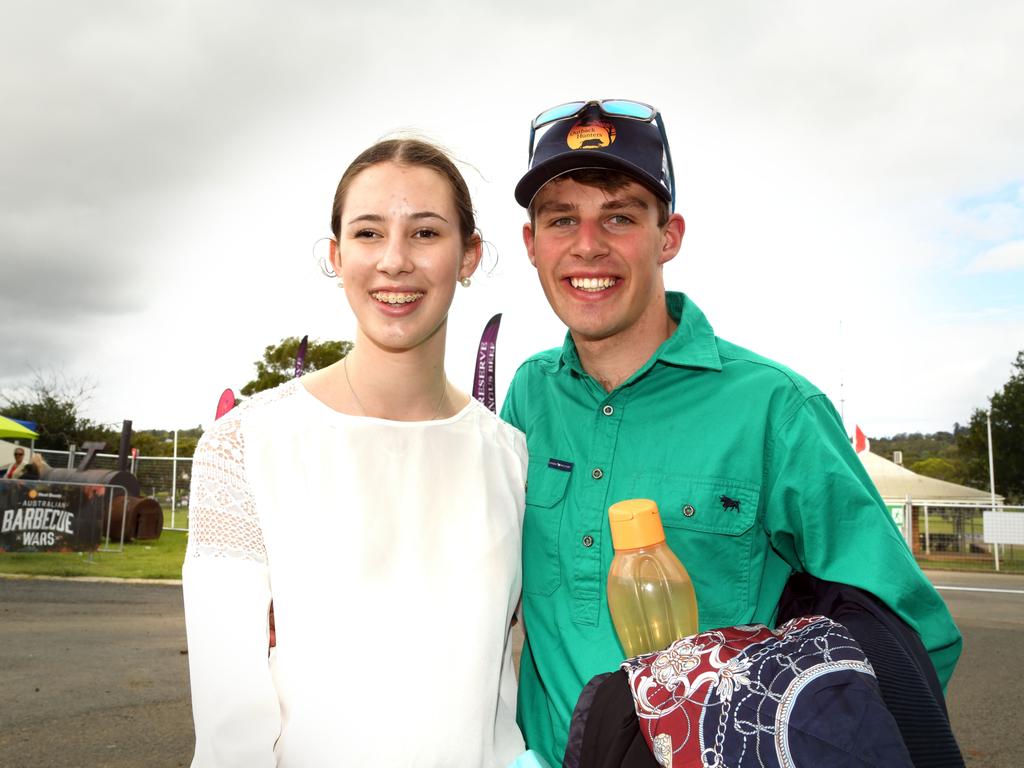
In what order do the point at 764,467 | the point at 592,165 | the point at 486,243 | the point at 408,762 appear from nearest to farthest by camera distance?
1. the point at 408,762
2. the point at 764,467
3. the point at 592,165
4. the point at 486,243

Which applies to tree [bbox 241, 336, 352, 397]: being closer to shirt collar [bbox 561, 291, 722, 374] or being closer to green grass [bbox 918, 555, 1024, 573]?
green grass [bbox 918, 555, 1024, 573]

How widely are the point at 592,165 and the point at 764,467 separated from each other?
104 centimetres

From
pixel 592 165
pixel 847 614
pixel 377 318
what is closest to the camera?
pixel 847 614

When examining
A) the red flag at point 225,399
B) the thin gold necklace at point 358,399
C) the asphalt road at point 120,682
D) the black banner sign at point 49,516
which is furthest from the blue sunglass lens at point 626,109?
the black banner sign at point 49,516

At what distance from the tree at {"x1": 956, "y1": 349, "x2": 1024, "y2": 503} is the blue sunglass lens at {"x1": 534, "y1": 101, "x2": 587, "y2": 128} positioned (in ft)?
155

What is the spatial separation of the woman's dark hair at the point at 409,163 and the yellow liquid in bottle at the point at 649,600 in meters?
1.18

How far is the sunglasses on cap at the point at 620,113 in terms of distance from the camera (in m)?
2.66

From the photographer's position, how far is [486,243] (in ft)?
9.39

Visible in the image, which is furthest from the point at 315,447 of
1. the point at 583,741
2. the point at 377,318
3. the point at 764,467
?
the point at 764,467

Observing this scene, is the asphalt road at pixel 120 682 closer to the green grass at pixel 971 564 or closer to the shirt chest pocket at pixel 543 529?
the shirt chest pocket at pixel 543 529

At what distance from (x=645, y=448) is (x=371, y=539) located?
80cm

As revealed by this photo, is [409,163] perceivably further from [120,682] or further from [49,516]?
[49,516]

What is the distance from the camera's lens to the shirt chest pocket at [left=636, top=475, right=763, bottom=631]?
2223mm

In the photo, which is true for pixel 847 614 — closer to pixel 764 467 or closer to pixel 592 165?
pixel 764 467
